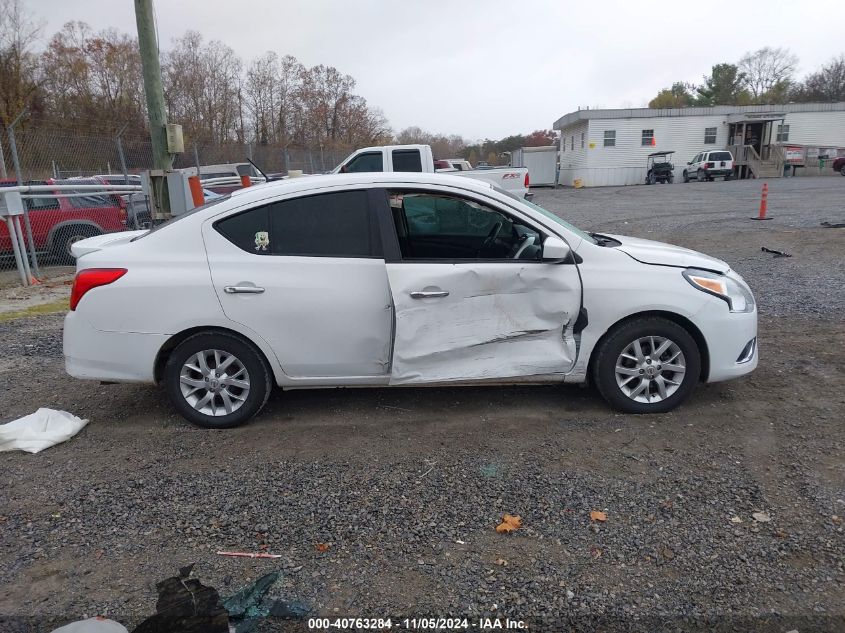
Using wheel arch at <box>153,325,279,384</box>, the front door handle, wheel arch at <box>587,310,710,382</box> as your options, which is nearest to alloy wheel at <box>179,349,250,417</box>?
wheel arch at <box>153,325,279,384</box>

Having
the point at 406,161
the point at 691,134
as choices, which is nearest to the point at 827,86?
the point at 691,134

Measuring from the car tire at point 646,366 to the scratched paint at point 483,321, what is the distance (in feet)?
0.94

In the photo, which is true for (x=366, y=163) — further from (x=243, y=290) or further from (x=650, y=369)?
(x=650, y=369)

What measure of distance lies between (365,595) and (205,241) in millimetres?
2658

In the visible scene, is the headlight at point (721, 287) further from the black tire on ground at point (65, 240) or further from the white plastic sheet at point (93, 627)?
the black tire on ground at point (65, 240)

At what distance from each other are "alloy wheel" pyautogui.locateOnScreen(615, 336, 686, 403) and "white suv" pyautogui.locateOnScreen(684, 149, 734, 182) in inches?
1482

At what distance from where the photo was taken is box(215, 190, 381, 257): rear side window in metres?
4.29

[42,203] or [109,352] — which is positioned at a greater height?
[42,203]

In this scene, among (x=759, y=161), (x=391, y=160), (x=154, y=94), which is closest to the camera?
(x=154, y=94)

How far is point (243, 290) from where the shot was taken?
4.19 metres

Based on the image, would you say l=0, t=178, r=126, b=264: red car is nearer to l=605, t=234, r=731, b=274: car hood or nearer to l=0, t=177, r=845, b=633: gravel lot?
l=0, t=177, r=845, b=633: gravel lot

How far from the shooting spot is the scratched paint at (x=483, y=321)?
4191 mm

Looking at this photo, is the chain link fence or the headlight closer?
the headlight

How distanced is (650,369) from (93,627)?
3558 mm
